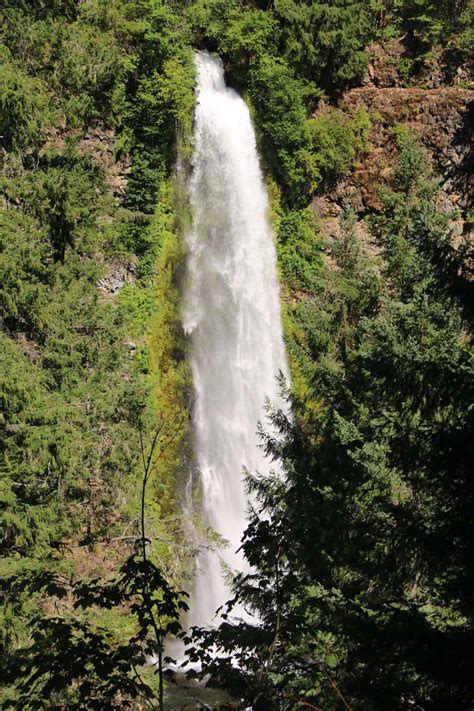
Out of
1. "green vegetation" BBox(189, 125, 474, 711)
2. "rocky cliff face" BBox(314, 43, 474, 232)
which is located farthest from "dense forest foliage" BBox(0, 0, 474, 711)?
"rocky cliff face" BBox(314, 43, 474, 232)

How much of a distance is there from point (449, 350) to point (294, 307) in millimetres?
11065

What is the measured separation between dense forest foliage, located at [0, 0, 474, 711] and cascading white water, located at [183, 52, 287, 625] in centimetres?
60

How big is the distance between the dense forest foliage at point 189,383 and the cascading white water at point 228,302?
1.98 ft

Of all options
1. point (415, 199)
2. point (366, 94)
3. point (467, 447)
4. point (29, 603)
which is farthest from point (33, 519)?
point (366, 94)

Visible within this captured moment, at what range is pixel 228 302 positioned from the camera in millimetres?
21750

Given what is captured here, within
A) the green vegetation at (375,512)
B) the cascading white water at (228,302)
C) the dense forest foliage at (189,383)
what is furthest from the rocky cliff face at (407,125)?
the cascading white water at (228,302)

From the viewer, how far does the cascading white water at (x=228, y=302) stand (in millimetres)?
19672

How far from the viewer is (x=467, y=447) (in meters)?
5.42

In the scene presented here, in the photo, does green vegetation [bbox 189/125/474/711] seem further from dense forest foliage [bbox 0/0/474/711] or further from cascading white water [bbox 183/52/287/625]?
cascading white water [bbox 183/52/287/625]

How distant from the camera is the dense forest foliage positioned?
5566 mm

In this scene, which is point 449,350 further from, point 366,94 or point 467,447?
point 366,94

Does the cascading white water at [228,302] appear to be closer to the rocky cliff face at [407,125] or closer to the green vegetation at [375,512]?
the green vegetation at [375,512]

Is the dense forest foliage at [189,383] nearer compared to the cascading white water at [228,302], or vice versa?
the dense forest foliage at [189,383]

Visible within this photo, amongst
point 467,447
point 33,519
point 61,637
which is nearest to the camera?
point 61,637
